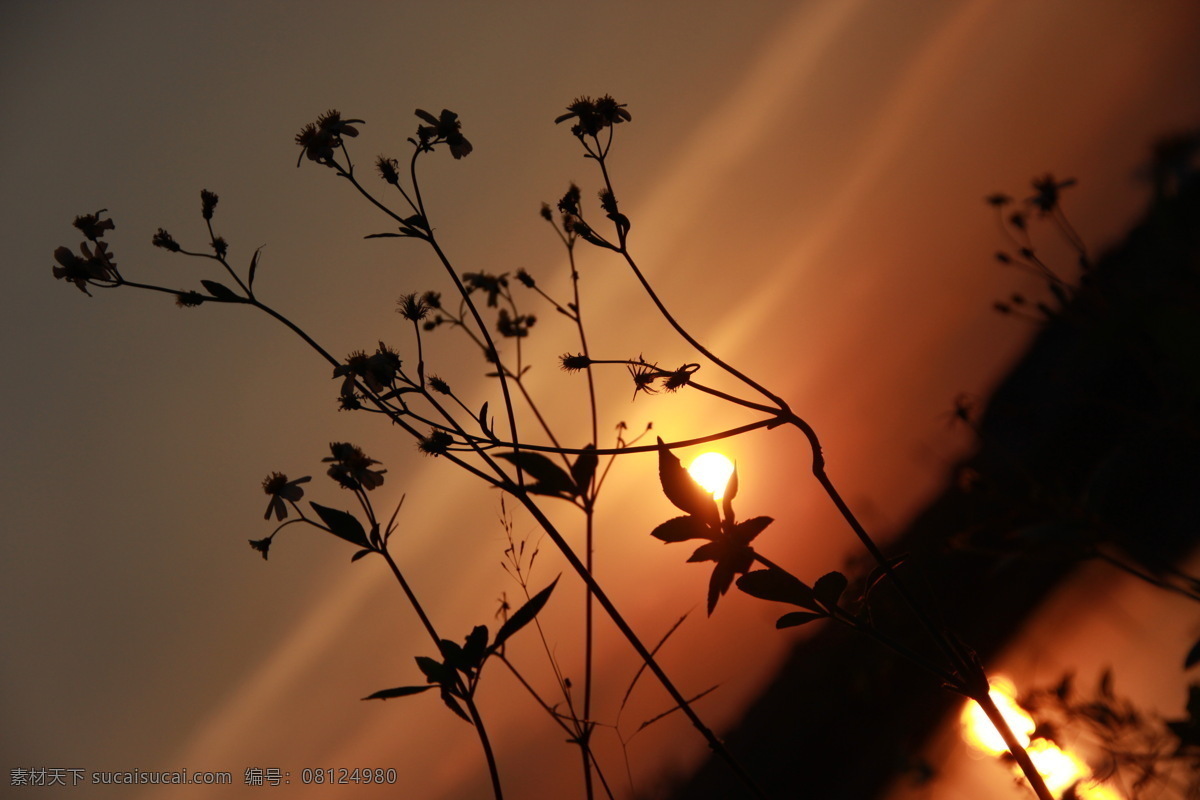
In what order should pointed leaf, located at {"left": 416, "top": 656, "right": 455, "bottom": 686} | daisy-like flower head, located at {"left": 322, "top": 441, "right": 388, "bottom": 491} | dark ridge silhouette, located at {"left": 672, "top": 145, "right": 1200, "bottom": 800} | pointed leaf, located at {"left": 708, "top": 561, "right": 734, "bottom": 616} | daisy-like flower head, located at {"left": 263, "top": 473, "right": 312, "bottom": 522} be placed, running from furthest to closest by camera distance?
Answer: dark ridge silhouette, located at {"left": 672, "top": 145, "right": 1200, "bottom": 800} → daisy-like flower head, located at {"left": 263, "top": 473, "right": 312, "bottom": 522} → daisy-like flower head, located at {"left": 322, "top": 441, "right": 388, "bottom": 491} → pointed leaf, located at {"left": 416, "top": 656, "right": 455, "bottom": 686} → pointed leaf, located at {"left": 708, "top": 561, "right": 734, "bottom": 616}

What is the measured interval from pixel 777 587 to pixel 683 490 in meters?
0.09

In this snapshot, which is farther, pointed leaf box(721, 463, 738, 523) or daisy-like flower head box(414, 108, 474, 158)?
daisy-like flower head box(414, 108, 474, 158)

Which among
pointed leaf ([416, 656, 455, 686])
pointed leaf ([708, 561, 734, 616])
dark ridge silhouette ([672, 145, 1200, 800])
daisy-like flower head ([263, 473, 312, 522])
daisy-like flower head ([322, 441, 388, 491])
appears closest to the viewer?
pointed leaf ([708, 561, 734, 616])

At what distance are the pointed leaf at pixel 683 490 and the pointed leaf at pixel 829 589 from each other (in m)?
0.08

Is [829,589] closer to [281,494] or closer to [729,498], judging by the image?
[729,498]

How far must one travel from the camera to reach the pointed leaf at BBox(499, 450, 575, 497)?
51 centimetres

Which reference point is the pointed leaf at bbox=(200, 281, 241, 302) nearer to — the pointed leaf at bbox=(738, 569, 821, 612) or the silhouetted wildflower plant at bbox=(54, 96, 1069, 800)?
the silhouetted wildflower plant at bbox=(54, 96, 1069, 800)

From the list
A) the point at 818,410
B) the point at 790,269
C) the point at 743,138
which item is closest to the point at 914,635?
the point at 818,410

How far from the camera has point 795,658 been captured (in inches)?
63.4

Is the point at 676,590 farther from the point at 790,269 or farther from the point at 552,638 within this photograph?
the point at 790,269

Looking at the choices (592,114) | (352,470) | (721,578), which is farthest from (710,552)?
(592,114)

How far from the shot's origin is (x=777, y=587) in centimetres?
52

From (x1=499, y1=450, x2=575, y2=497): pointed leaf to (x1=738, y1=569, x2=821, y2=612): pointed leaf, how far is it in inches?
5.2

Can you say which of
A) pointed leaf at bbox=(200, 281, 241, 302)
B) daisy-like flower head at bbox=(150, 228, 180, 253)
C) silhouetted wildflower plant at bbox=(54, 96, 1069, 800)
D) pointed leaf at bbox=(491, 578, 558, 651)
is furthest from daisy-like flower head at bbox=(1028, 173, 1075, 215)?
daisy-like flower head at bbox=(150, 228, 180, 253)
